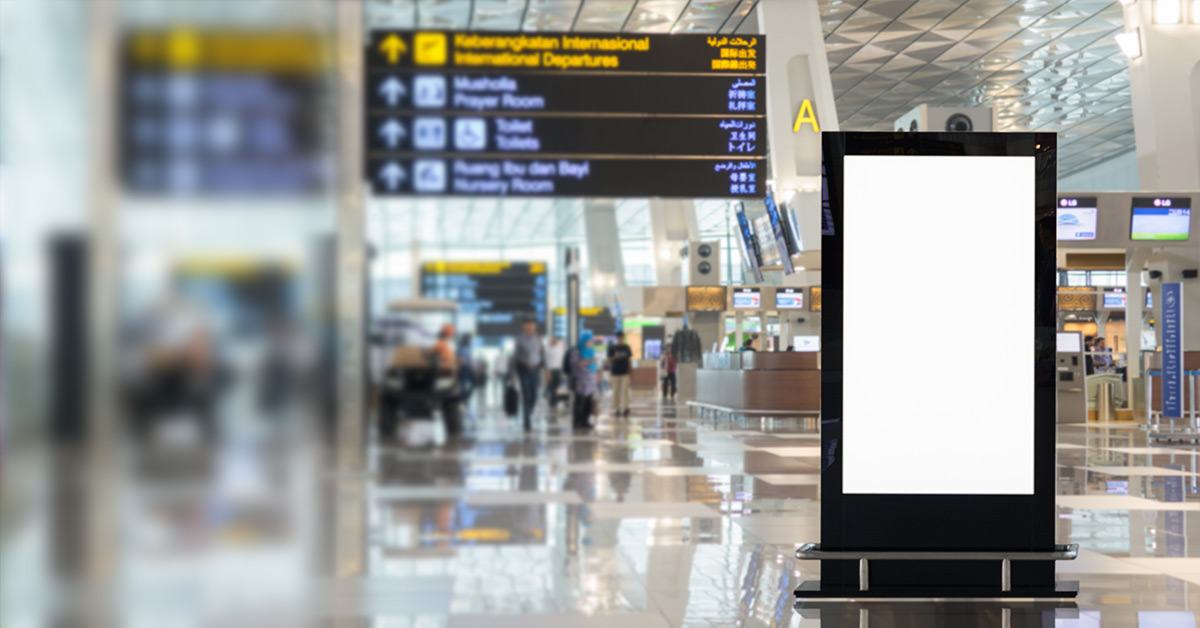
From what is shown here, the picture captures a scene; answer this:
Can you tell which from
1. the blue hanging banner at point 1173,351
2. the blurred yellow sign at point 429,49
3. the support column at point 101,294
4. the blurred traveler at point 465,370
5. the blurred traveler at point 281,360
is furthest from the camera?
the blurred traveler at point 465,370

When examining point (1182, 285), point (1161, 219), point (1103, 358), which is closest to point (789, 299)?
point (1103, 358)

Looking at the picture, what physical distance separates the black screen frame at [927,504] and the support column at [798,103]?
11780mm

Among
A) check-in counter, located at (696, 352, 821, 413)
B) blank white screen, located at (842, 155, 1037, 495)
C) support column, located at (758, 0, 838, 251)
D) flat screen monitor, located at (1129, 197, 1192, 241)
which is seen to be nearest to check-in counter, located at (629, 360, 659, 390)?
check-in counter, located at (696, 352, 821, 413)

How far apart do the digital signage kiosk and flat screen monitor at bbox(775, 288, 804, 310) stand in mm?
23785

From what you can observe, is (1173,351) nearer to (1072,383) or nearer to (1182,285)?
(1182,285)

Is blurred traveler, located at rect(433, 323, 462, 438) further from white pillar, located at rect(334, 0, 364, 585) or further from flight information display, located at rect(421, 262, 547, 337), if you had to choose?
flight information display, located at rect(421, 262, 547, 337)

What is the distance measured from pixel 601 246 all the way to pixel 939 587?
36.2 meters

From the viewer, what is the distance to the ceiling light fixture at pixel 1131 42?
53.5 ft

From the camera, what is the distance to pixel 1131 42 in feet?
53.6

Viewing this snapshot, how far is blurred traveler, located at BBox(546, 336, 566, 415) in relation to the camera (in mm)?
20484

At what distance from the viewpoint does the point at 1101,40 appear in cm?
2203

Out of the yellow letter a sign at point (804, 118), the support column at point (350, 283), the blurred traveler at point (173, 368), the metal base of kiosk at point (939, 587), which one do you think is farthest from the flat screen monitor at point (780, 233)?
the metal base of kiosk at point (939, 587)

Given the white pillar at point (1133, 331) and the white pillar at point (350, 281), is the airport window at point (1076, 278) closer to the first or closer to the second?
the white pillar at point (1133, 331)

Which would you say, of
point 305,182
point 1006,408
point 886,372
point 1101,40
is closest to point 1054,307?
point 1006,408
